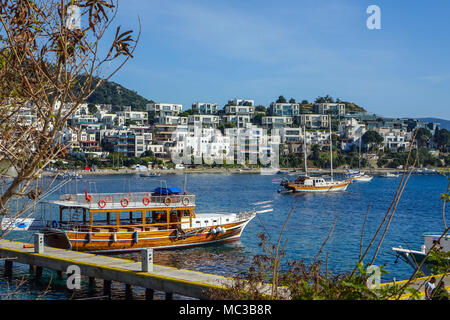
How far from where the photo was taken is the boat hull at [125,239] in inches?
1014

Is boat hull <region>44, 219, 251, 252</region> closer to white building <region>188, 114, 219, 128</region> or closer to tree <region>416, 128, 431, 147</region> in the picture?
white building <region>188, 114, 219, 128</region>

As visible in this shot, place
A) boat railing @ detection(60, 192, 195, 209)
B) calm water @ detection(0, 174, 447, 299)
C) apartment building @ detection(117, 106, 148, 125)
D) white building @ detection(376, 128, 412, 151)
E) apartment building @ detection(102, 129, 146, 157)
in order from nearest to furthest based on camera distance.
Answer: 1. calm water @ detection(0, 174, 447, 299)
2. boat railing @ detection(60, 192, 195, 209)
3. apartment building @ detection(102, 129, 146, 157)
4. white building @ detection(376, 128, 412, 151)
5. apartment building @ detection(117, 106, 148, 125)

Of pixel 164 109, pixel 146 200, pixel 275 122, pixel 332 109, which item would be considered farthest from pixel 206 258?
pixel 332 109

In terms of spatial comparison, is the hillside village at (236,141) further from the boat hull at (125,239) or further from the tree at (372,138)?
the boat hull at (125,239)

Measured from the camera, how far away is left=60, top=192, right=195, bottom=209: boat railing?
26.4 meters

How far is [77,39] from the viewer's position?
552 cm

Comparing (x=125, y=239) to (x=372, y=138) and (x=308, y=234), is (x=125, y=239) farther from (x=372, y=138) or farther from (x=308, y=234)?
(x=372, y=138)

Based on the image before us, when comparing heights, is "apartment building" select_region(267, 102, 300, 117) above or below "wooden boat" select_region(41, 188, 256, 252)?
above

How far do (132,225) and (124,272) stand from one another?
1134 cm

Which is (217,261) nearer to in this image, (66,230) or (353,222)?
(66,230)

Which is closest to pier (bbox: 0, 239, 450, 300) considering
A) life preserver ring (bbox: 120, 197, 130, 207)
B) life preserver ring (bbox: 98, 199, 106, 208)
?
life preserver ring (bbox: 98, 199, 106, 208)

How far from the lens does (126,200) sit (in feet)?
88.6
